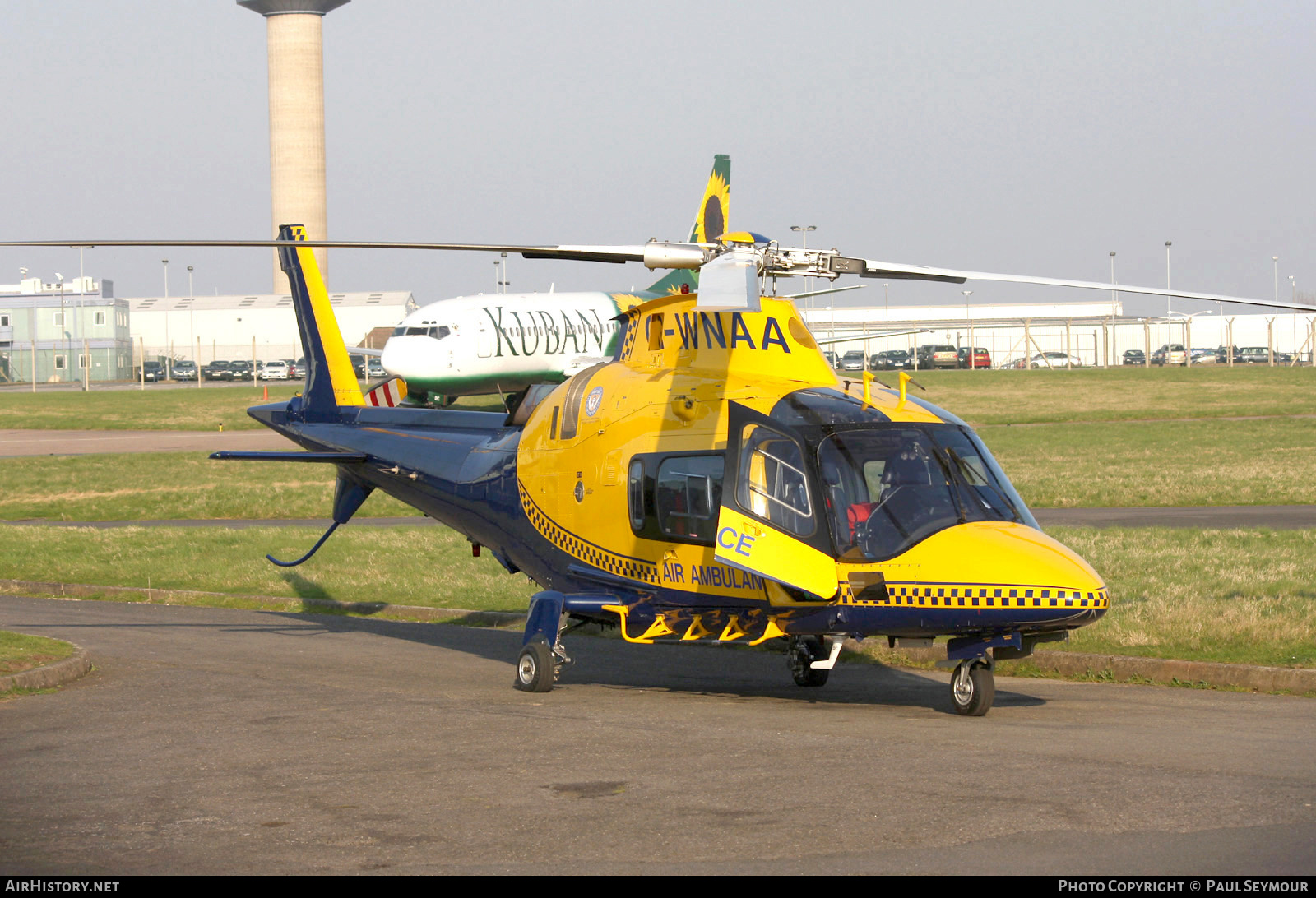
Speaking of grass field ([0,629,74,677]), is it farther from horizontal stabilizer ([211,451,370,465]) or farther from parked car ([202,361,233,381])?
parked car ([202,361,233,381])

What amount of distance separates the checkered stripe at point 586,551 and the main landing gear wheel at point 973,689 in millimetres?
2744

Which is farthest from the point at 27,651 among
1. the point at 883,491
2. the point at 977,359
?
the point at 977,359

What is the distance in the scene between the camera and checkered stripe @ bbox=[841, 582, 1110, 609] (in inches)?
393

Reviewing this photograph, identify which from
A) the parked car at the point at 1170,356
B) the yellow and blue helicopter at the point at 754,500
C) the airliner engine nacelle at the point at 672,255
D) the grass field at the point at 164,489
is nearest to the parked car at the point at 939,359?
the parked car at the point at 1170,356

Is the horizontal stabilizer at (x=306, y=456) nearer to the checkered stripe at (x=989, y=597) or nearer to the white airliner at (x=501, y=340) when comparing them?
the checkered stripe at (x=989, y=597)

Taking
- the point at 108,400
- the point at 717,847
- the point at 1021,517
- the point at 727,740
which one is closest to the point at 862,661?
the point at 1021,517

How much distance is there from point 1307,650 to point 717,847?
25.0 feet

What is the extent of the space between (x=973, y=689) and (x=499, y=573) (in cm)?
1040

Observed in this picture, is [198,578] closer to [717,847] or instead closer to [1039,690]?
[1039,690]

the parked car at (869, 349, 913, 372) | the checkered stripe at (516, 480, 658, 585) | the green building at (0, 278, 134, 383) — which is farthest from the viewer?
the green building at (0, 278, 134, 383)

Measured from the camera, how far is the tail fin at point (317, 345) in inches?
690

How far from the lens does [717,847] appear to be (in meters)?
6.86

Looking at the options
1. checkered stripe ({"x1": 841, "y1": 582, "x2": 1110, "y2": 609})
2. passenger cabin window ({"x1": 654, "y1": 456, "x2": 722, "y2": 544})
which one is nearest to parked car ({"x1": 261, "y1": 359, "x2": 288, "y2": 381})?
passenger cabin window ({"x1": 654, "y1": 456, "x2": 722, "y2": 544})

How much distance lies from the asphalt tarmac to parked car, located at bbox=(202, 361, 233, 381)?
280 feet
